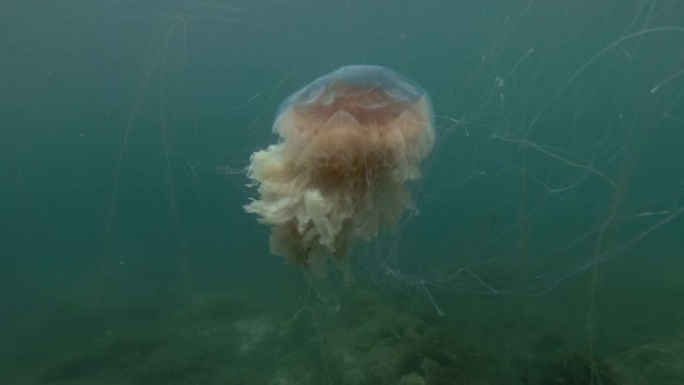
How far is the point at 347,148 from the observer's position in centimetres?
318

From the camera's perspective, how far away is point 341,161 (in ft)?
10.5

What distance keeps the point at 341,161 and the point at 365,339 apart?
5.52 metres

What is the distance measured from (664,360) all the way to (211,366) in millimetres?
6743

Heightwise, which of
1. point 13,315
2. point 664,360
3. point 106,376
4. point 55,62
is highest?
point 55,62

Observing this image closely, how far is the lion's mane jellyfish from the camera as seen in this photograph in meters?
3.22

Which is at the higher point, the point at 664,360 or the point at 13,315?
the point at 664,360

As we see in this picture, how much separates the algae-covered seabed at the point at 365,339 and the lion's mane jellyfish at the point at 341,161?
168 cm

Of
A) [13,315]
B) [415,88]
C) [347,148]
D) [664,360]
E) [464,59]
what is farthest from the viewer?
[464,59]

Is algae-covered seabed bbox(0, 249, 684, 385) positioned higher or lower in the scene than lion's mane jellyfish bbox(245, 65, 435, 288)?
lower

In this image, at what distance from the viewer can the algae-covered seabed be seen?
272 inches

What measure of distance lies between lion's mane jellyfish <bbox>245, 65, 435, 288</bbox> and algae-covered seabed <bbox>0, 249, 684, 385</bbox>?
1683 millimetres

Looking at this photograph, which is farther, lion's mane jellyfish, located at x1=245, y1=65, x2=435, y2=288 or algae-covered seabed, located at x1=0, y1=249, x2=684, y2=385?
algae-covered seabed, located at x1=0, y1=249, x2=684, y2=385

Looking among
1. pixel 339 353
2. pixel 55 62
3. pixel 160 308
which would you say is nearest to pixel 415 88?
pixel 339 353

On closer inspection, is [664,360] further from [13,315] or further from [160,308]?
[13,315]
